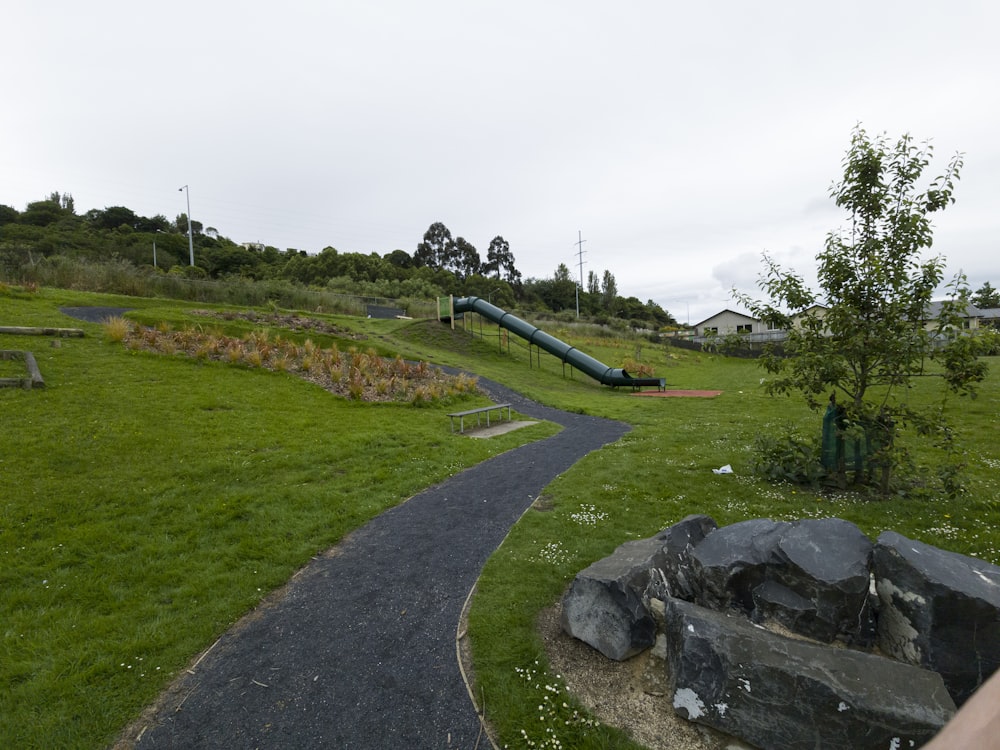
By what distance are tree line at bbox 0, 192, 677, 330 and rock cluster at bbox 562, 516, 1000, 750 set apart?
46661 millimetres

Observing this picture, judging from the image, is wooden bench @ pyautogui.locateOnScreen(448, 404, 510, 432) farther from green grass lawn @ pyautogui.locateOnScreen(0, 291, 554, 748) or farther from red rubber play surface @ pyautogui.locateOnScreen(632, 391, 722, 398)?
red rubber play surface @ pyautogui.locateOnScreen(632, 391, 722, 398)

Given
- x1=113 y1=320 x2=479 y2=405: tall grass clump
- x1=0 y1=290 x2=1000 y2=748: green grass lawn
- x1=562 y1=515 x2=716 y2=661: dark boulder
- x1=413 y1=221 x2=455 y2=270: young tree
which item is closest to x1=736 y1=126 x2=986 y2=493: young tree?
x1=0 y1=290 x2=1000 y2=748: green grass lawn

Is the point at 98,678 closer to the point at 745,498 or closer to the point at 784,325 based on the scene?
the point at 745,498

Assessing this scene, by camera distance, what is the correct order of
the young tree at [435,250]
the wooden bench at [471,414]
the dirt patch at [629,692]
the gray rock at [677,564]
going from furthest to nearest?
the young tree at [435,250]
the wooden bench at [471,414]
the gray rock at [677,564]
the dirt patch at [629,692]

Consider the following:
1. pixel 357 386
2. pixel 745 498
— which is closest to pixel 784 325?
pixel 745 498

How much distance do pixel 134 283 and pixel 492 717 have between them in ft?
102

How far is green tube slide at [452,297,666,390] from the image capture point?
24297 mm

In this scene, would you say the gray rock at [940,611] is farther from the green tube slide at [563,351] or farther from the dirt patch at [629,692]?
the green tube slide at [563,351]

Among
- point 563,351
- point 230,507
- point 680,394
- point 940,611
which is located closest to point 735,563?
point 940,611

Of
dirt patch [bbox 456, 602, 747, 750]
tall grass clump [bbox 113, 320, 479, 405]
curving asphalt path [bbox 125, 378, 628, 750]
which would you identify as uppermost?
tall grass clump [bbox 113, 320, 479, 405]

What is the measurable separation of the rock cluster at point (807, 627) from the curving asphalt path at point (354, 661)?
1344mm

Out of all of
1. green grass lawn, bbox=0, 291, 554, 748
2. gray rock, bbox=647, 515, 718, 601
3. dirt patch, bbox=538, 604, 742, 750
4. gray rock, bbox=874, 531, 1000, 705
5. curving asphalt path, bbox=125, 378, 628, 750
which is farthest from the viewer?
gray rock, bbox=647, 515, 718, 601

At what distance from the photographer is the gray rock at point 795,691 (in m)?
2.78

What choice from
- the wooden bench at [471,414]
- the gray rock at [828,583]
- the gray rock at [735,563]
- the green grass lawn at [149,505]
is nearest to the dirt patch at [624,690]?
the gray rock at [735,563]
